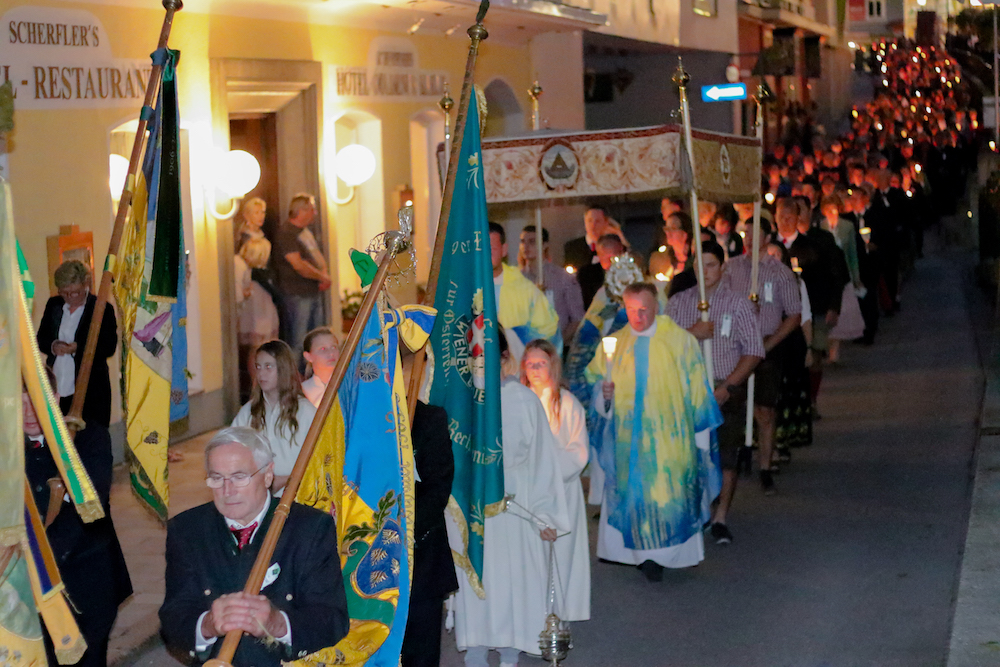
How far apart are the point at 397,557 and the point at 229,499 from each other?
3.63 feet

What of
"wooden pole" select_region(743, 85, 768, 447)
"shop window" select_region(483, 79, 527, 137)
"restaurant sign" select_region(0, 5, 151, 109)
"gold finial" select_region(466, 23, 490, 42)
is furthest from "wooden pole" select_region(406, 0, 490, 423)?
"shop window" select_region(483, 79, 527, 137)

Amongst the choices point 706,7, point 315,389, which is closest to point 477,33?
point 315,389

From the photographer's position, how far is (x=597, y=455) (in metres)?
9.36

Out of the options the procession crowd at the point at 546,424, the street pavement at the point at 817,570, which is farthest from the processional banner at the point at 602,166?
the street pavement at the point at 817,570

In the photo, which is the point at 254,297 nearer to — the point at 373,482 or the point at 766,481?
the point at 766,481

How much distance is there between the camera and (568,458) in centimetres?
771

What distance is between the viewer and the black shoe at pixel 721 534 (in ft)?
31.8

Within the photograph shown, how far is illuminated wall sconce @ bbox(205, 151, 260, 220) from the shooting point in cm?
1291

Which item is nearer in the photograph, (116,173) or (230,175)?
(116,173)

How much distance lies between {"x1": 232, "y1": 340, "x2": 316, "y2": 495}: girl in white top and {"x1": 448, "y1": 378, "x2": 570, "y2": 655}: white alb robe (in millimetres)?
1040

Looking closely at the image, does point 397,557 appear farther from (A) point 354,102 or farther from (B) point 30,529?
(A) point 354,102

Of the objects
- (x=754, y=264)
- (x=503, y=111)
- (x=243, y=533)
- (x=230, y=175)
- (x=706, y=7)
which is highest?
(x=706, y=7)

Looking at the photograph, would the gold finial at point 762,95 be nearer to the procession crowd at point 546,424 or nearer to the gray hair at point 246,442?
the procession crowd at point 546,424

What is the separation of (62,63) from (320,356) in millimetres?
5261
